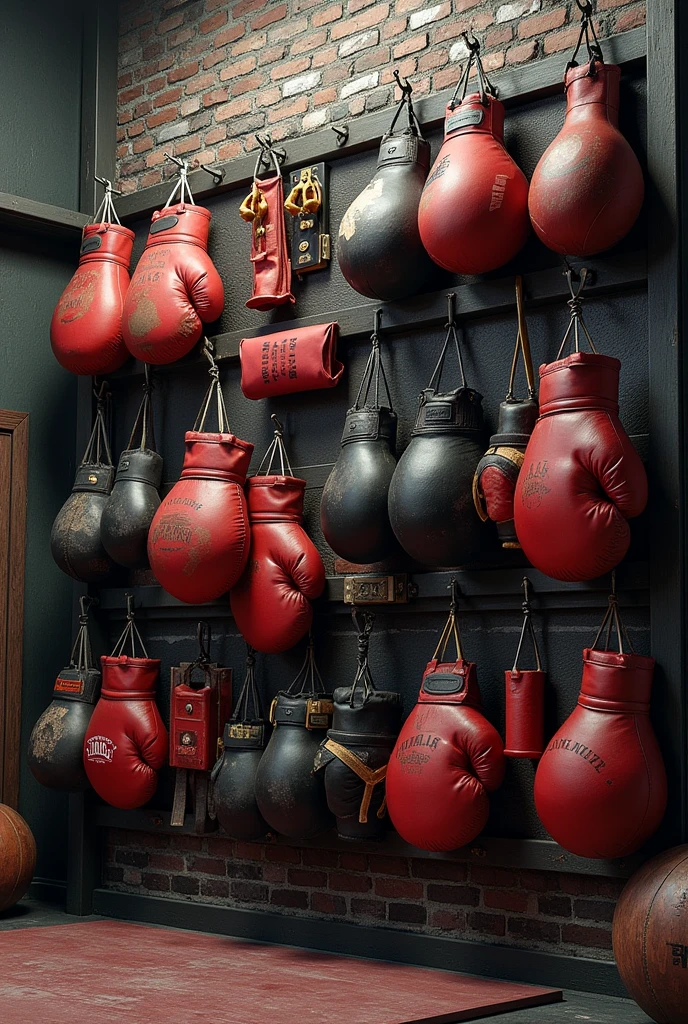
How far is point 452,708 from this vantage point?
400 cm

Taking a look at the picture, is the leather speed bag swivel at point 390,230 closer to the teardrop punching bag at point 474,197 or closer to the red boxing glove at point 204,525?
the teardrop punching bag at point 474,197

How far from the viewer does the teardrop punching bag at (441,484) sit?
158 inches

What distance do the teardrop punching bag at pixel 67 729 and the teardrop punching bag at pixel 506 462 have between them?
6.68 feet

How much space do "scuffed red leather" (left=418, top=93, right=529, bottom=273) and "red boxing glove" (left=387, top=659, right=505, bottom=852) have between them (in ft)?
4.34

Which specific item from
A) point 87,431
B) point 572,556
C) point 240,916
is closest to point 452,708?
point 572,556

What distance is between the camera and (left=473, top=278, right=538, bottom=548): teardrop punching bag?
12.9 ft

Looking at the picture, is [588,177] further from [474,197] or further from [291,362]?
[291,362]

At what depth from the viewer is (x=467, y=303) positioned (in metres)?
4.30

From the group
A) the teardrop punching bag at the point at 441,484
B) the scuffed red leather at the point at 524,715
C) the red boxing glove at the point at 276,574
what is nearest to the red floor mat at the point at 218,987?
the scuffed red leather at the point at 524,715

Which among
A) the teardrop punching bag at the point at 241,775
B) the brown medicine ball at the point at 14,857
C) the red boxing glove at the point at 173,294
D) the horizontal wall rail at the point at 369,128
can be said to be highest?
the horizontal wall rail at the point at 369,128

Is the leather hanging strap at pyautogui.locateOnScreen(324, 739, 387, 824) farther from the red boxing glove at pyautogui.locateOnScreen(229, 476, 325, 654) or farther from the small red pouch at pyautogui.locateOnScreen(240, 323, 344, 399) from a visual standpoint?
the small red pouch at pyautogui.locateOnScreen(240, 323, 344, 399)

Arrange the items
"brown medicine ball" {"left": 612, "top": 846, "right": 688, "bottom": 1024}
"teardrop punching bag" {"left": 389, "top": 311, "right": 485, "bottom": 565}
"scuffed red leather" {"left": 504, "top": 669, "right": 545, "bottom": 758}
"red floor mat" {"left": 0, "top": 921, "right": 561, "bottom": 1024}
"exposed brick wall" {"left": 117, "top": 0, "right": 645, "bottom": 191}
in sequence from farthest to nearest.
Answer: "exposed brick wall" {"left": 117, "top": 0, "right": 645, "bottom": 191}
"teardrop punching bag" {"left": 389, "top": 311, "right": 485, "bottom": 565}
"scuffed red leather" {"left": 504, "top": 669, "right": 545, "bottom": 758}
"red floor mat" {"left": 0, "top": 921, "right": 561, "bottom": 1024}
"brown medicine ball" {"left": 612, "top": 846, "right": 688, "bottom": 1024}

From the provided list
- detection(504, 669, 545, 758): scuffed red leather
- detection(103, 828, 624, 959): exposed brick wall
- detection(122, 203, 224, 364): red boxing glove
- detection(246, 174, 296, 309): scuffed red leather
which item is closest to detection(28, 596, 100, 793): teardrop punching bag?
detection(103, 828, 624, 959): exposed brick wall

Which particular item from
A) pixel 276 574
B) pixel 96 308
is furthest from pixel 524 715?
pixel 96 308
